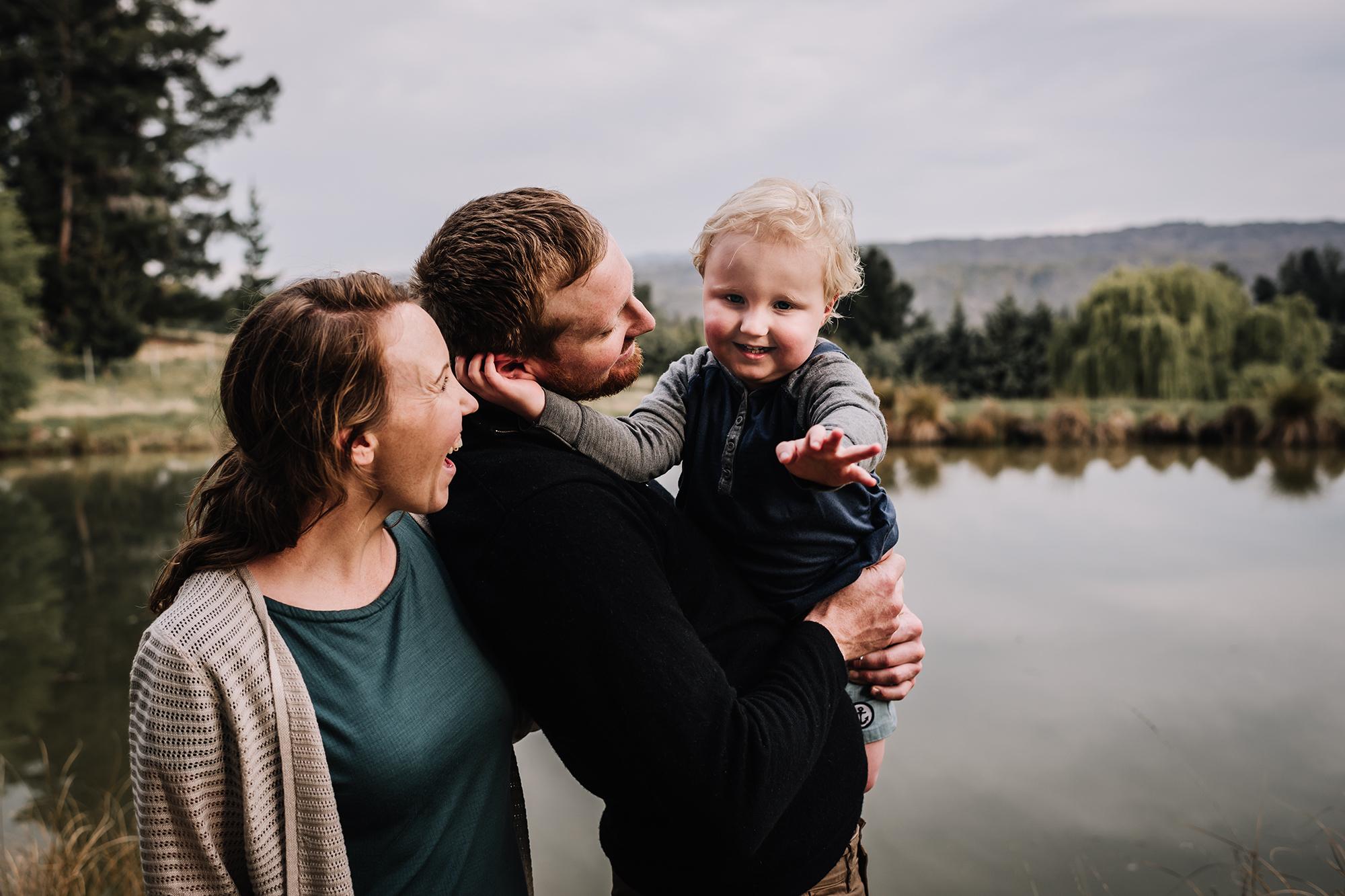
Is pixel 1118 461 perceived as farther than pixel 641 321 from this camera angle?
Yes

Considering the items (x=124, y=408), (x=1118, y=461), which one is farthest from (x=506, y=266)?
(x=124, y=408)

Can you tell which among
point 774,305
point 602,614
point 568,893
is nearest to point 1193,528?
point 568,893

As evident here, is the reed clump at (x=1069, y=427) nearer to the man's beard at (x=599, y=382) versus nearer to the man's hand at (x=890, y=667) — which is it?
the man's hand at (x=890, y=667)

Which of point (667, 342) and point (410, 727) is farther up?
point (667, 342)

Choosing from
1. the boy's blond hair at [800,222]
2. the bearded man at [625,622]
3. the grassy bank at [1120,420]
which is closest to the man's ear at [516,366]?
the bearded man at [625,622]

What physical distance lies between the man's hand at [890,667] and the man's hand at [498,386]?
0.73m

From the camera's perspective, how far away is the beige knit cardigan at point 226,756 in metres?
1.03

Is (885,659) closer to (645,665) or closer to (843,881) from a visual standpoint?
(843,881)

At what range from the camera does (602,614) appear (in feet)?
3.47

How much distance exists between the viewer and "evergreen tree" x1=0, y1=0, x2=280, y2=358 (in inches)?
853

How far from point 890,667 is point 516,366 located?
0.84 meters

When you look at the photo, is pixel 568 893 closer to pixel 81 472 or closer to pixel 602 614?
pixel 602 614

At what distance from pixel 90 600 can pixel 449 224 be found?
996 cm

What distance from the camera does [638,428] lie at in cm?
157
